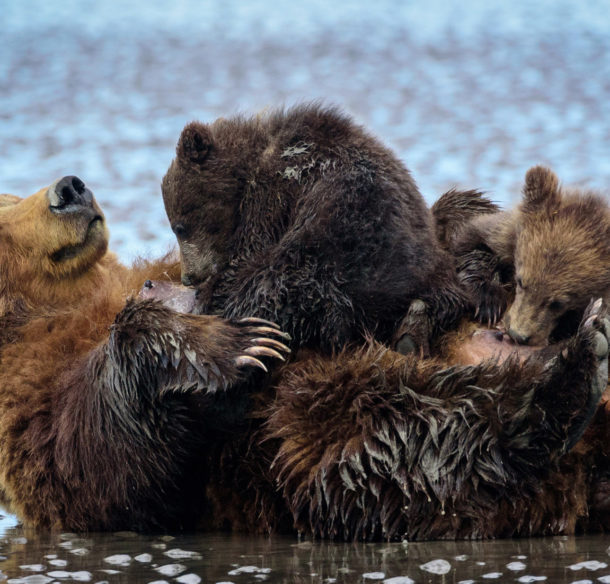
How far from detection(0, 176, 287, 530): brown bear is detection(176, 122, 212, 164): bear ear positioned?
0.57 meters

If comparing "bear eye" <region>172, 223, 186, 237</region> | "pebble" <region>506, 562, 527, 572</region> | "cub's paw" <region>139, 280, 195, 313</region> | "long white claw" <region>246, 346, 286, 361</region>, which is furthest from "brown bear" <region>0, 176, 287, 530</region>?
"pebble" <region>506, 562, 527, 572</region>

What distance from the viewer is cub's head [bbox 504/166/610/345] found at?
4125mm

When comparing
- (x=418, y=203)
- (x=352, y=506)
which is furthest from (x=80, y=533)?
(x=418, y=203)

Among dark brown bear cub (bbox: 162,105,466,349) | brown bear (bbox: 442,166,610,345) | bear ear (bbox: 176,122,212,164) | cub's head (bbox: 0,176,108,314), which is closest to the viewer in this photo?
dark brown bear cub (bbox: 162,105,466,349)

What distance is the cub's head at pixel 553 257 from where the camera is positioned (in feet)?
13.5

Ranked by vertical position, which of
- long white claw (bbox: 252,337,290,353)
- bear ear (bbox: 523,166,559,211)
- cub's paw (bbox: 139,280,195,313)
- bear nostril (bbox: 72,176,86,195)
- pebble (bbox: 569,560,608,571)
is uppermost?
bear nostril (bbox: 72,176,86,195)

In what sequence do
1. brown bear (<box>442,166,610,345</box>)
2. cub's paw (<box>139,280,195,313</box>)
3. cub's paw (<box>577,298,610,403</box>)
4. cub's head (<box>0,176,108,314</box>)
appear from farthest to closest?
1. cub's head (<box>0,176,108,314</box>)
2. cub's paw (<box>139,280,195,313</box>)
3. brown bear (<box>442,166,610,345</box>)
4. cub's paw (<box>577,298,610,403</box>)

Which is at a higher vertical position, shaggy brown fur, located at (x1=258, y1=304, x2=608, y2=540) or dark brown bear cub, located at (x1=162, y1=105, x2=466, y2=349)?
dark brown bear cub, located at (x1=162, y1=105, x2=466, y2=349)

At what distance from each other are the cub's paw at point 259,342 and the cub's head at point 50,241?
1.19 meters

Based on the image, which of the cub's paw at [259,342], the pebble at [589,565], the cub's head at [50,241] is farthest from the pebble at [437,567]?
the cub's head at [50,241]

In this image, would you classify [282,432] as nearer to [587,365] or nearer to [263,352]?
[263,352]

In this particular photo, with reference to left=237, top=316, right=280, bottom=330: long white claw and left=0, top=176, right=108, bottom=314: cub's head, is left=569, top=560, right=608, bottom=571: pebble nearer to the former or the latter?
left=237, top=316, right=280, bottom=330: long white claw

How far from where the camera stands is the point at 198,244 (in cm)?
423

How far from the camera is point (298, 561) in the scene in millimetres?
3021
